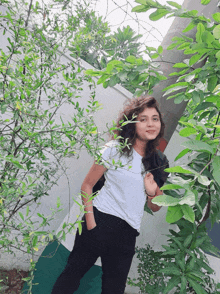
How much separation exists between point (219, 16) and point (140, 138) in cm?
81

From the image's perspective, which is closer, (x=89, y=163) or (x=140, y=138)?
(x=140, y=138)

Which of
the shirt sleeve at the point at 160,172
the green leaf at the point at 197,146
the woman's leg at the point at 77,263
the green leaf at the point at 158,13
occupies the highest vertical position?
the green leaf at the point at 158,13

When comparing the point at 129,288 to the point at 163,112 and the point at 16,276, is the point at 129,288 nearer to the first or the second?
the point at 16,276

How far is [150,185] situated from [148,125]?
15.2 inches

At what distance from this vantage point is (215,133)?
1152 mm

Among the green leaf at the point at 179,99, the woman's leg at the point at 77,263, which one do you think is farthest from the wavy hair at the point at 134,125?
the woman's leg at the point at 77,263

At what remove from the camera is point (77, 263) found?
4.50 ft

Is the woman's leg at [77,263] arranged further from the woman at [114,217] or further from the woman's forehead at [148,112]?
the woman's forehead at [148,112]

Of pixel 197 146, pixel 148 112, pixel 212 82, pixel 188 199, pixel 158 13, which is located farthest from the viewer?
pixel 148 112

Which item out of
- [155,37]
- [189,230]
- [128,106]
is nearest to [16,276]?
[189,230]

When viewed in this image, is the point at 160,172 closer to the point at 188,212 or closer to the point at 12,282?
the point at 188,212

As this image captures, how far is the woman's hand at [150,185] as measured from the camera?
141 cm

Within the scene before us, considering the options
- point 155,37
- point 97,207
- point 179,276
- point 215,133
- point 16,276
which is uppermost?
point 155,37

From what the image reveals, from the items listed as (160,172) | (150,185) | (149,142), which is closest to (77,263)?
(150,185)
